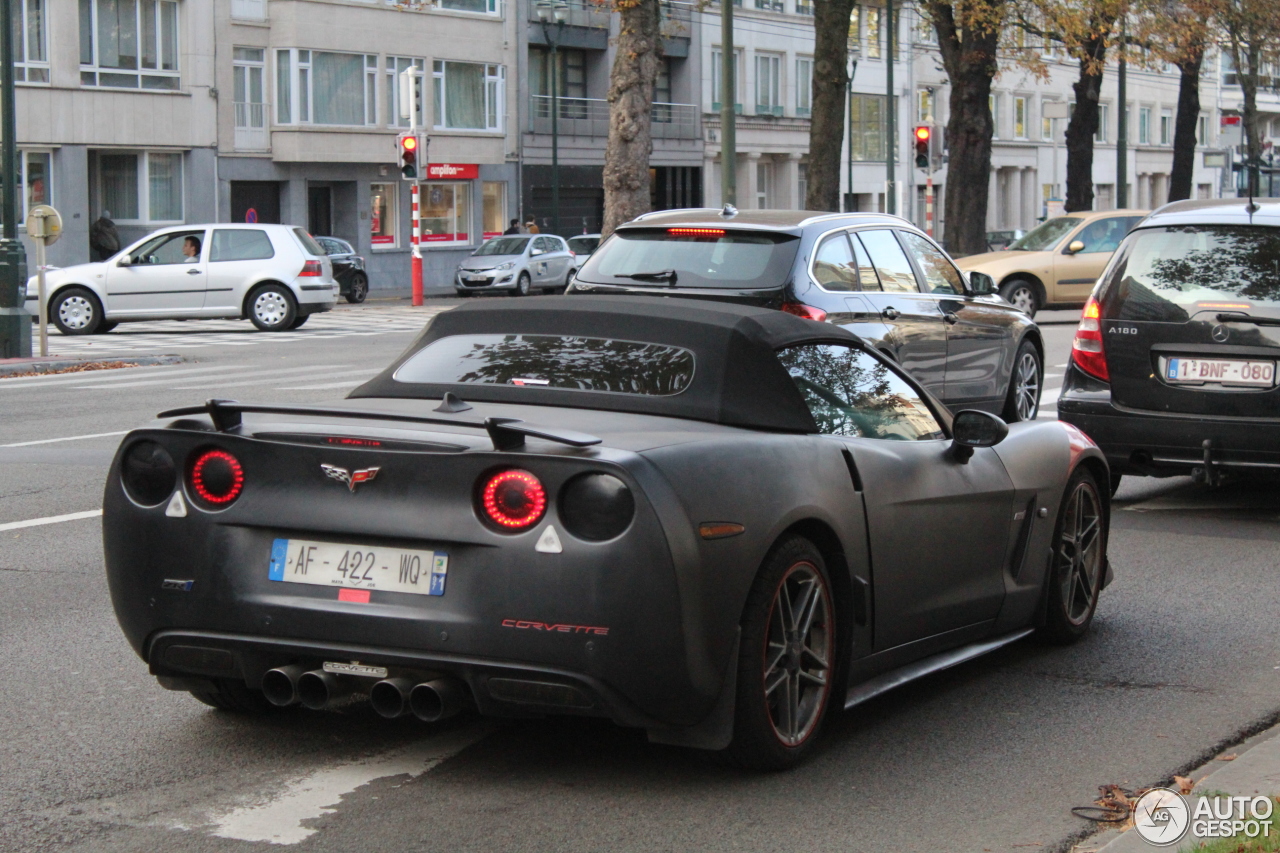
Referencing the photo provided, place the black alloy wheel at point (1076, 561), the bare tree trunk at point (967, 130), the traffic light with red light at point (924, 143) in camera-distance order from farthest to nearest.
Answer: the bare tree trunk at point (967, 130)
the traffic light with red light at point (924, 143)
the black alloy wheel at point (1076, 561)

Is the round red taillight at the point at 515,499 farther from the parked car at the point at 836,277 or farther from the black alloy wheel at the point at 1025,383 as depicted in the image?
the black alloy wheel at the point at 1025,383

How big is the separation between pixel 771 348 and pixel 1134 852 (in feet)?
6.10

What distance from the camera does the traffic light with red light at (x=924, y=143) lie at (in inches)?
1422

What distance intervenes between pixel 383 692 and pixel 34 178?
130ft

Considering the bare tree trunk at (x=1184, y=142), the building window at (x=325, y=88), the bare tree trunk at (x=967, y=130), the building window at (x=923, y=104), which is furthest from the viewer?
the building window at (x=923, y=104)

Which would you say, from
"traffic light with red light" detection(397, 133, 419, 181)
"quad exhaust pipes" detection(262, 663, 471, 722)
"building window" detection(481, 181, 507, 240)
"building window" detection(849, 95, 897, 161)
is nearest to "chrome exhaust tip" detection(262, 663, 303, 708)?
"quad exhaust pipes" detection(262, 663, 471, 722)

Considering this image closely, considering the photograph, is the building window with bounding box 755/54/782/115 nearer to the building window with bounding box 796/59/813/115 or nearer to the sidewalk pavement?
the building window with bounding box 796/59/813/115

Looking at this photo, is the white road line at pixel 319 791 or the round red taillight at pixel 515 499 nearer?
the white road line at pixel 319 791

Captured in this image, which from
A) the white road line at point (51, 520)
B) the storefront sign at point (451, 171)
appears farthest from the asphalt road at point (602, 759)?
the storefront sign at point (451, 171)

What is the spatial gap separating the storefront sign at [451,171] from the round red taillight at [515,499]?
4714cm

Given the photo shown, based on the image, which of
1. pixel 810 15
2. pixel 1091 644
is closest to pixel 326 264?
pixel 1091 644

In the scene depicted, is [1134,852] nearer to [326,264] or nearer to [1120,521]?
[1120,521]

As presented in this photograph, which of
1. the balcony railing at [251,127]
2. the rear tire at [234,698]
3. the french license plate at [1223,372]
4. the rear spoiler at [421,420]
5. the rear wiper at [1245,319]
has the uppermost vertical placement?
the balcony railing at [251,127]

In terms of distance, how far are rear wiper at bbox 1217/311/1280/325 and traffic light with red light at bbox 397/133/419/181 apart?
27516 mm
